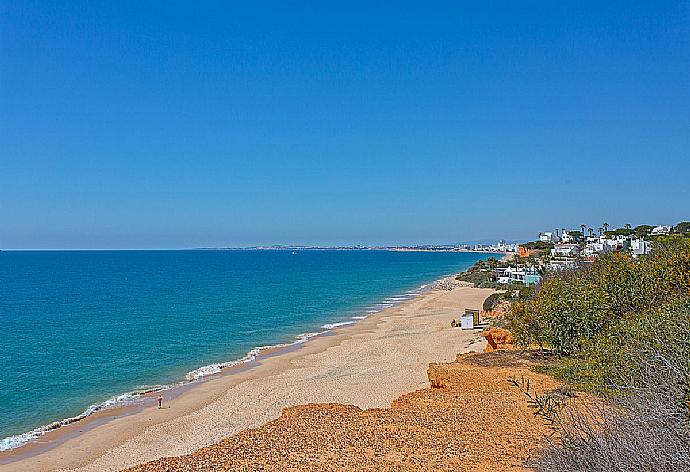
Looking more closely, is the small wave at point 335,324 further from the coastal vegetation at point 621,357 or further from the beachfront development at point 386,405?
the coastal vegetation at point 621,357

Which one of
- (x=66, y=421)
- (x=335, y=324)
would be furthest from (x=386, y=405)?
(x=335, y=324)

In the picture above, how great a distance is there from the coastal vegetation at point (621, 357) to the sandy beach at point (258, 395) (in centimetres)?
712

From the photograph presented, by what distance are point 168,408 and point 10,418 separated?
5953 millimetres

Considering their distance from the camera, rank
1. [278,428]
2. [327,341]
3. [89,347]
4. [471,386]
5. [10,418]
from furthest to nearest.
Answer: [327,341] → [89,347] → [10,418] → [471,386] → [278,428]

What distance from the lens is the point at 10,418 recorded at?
22047 millimetres

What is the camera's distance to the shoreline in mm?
18812

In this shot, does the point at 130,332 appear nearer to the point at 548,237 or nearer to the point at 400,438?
the point at 400,438

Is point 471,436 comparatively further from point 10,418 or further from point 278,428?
point 10,418

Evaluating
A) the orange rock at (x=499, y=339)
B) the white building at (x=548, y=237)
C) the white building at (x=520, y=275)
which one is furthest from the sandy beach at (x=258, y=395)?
the white building at (x=548, y=237)

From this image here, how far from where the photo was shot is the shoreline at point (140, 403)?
61.7 ft

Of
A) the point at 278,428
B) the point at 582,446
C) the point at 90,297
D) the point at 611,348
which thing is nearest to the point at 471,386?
the point at 611,348

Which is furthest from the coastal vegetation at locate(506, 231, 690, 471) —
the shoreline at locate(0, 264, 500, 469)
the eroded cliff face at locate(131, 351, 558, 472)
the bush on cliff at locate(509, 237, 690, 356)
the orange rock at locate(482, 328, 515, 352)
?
the shoreline at locate(0, 264, 500, 469)

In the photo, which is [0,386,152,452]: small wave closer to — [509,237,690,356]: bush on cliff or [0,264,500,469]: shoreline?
[0,264,500,469]: shoreline

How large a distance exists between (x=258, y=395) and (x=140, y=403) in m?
5.07
